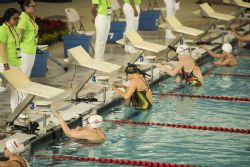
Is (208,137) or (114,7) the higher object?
(114,7)

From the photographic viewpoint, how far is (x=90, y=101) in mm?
13539

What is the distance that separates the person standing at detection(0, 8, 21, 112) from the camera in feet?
37.9

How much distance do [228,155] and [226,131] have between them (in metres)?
1.21

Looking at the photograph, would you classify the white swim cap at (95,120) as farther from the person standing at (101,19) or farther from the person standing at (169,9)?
the person standing at (169,9)

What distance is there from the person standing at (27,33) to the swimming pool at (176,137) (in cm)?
155

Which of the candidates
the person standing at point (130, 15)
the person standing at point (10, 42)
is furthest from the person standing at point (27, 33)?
the person standing at point (130, 15)

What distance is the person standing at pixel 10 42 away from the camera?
11547mm

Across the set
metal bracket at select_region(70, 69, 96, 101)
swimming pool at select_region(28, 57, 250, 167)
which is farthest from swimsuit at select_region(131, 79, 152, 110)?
metal bracket at select_region(70, 69, 96, 101)

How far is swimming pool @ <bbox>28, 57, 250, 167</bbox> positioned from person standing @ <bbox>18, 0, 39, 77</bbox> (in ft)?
5.08

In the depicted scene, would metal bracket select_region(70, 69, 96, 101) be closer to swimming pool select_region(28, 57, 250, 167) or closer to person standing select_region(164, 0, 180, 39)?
swimming pool select_region(28, 57, 250, 167)

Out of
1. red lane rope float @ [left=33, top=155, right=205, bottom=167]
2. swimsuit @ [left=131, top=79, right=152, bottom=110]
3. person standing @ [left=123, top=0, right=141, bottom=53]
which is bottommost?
red lane rope float @ [left=33, top=155, right=205, bottom=167]

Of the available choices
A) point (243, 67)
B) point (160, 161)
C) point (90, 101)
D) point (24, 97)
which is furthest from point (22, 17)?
point (243, 67)

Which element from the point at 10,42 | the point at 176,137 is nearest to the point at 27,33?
the point at 10,42

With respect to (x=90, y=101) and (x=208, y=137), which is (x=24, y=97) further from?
(x=208, y=137)
